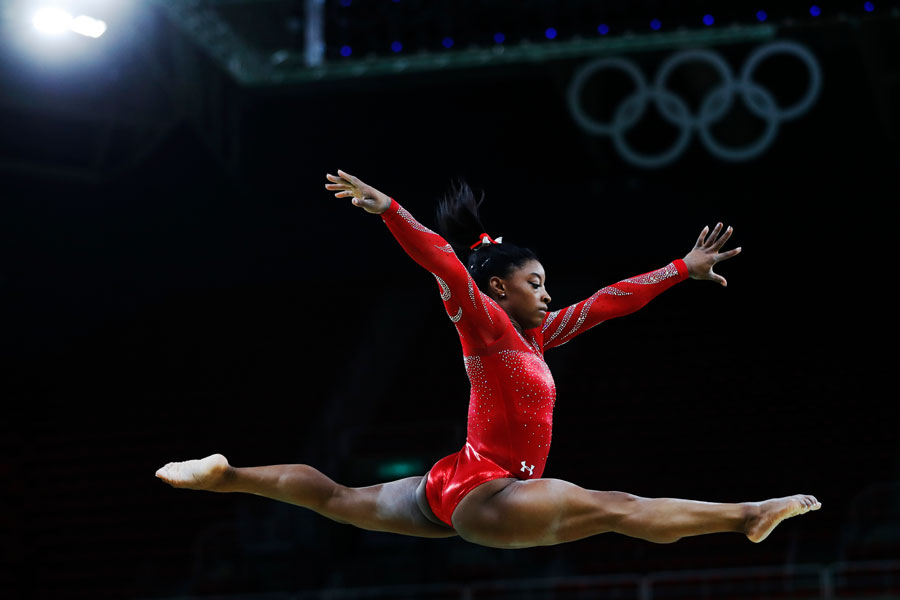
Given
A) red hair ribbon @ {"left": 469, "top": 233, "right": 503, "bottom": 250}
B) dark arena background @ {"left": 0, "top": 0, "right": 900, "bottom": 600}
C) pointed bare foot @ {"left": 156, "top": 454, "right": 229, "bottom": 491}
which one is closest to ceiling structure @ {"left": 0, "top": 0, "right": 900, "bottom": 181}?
dark arena background @ {"left": 0, "top": 0, "right": 900, "bottom": 600}

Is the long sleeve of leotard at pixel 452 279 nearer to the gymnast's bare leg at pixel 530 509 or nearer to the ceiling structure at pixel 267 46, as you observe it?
the gymnast's bare leg at pixel 530 509

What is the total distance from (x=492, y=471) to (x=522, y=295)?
0.59 metres

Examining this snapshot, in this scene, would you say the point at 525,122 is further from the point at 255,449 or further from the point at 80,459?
the point at 80,459

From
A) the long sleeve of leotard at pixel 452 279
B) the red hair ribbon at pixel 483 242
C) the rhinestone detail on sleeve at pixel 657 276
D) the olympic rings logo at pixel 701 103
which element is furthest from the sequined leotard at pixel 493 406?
the olympic rings logo at pixel 701 103

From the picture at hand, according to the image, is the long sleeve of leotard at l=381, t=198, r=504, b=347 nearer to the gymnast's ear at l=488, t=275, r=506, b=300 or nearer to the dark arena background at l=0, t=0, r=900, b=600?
the gymnast's ear at l=488, t=275, r=506, b=300

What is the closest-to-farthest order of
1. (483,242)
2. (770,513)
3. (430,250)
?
(770,513) → (430,250) → (483,242)

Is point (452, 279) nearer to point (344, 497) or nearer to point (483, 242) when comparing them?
point (483, 242)

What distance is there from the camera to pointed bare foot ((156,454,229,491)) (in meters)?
3.51

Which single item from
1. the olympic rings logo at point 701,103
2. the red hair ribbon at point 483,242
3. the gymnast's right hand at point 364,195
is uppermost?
the olympic rings logo at point 701,103

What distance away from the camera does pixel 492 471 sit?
358 cm

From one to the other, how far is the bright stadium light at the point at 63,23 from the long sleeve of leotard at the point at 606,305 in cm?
557

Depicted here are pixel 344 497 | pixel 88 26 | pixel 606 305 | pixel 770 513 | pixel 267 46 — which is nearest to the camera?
pixel 770 513

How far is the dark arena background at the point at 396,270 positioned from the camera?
908 centimetres

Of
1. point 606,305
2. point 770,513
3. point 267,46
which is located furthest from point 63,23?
point 770,513
